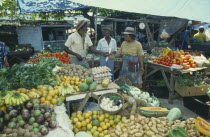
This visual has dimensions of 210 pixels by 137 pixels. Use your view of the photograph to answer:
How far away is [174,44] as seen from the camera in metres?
12.3

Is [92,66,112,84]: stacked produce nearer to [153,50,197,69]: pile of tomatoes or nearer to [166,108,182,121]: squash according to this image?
[166,108,182,121]: squash

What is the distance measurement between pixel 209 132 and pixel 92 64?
18.7 ft

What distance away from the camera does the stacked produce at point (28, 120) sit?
8.92 ft

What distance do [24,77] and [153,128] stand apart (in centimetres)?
273

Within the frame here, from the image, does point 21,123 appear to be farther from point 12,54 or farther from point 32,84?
point 12,54

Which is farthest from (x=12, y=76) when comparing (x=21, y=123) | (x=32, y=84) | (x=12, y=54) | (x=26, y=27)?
(x=26, y=27)

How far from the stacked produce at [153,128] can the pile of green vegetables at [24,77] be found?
1.88 m

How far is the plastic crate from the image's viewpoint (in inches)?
202

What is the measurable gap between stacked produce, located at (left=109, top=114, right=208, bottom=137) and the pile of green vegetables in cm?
188

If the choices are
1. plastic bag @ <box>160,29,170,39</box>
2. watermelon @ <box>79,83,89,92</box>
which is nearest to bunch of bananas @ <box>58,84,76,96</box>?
watermelon @ <box>79,83,89,92</box>

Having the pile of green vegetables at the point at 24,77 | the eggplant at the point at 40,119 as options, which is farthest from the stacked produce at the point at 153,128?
the pile of green vegetables at the point at 24,77

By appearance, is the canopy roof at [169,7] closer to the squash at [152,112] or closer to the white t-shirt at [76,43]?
the squash at [152,112]

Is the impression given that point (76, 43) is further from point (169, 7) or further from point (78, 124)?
point (169, 7)

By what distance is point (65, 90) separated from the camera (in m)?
3.87
